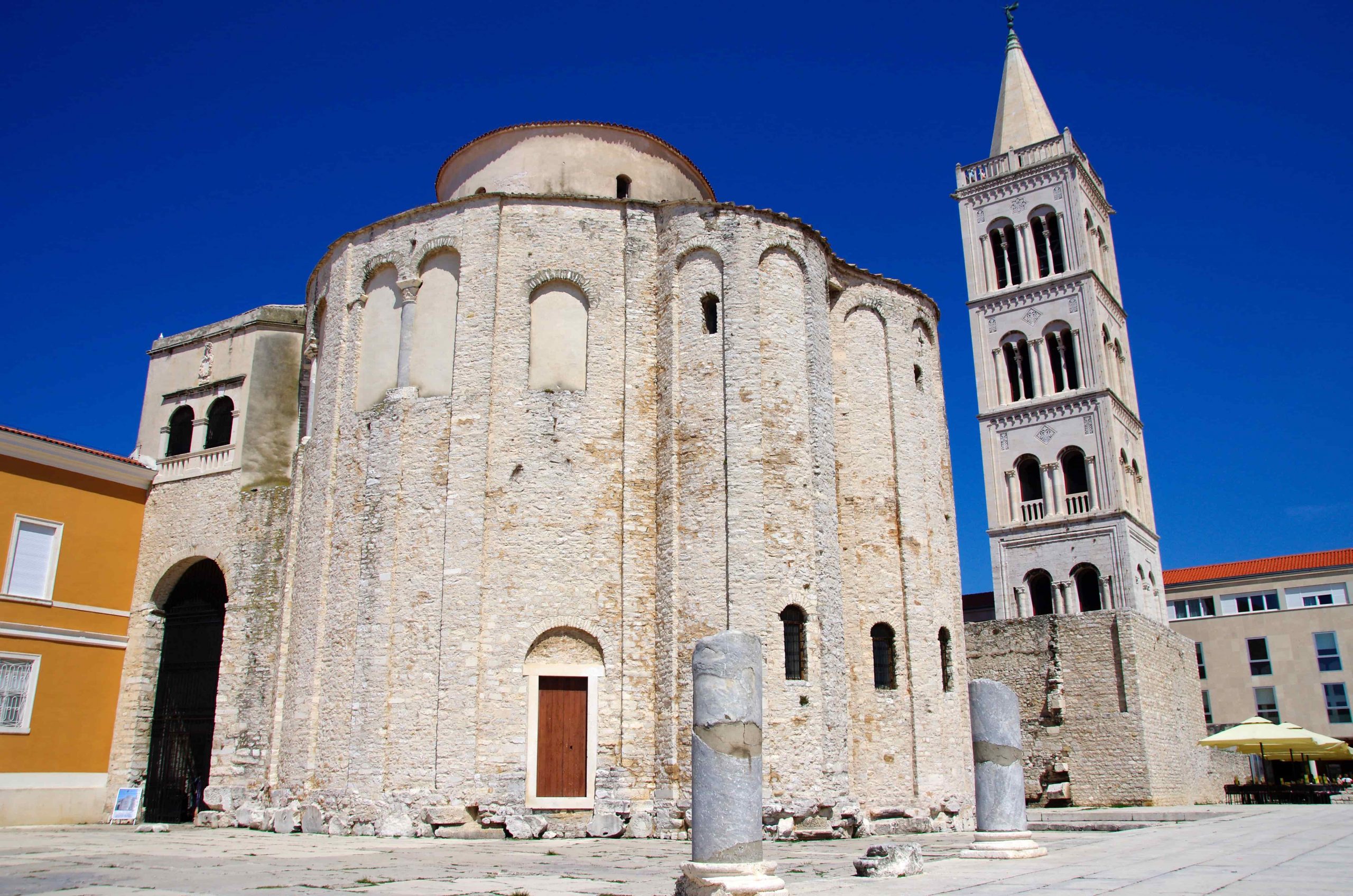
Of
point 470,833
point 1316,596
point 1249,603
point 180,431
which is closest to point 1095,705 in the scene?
point 470,833

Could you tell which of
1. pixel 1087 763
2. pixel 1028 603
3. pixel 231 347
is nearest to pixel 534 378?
pixel 231 347

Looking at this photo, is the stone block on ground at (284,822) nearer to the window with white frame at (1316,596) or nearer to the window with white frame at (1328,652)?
the window with white frame at (1328,652)

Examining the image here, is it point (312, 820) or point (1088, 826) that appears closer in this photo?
point (312, 820)

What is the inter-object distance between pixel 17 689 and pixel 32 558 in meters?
2.50

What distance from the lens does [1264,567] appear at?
176ft

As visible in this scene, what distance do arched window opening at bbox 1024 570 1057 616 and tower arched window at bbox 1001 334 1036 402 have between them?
7189 mm

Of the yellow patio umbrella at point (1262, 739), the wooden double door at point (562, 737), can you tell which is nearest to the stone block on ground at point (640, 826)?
the wooden double door at point (562, 737)

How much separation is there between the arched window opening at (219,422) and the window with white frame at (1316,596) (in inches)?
1950

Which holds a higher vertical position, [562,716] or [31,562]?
[31,562]

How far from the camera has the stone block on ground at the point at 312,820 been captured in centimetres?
1759

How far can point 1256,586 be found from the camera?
53.2 m

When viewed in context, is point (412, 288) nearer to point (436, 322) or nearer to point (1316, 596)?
point (436, 322)

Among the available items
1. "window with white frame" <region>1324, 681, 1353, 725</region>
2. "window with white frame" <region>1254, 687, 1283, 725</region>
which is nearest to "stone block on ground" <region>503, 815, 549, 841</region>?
"window with white frame" <region>1254, 687, 1283, 725</region>

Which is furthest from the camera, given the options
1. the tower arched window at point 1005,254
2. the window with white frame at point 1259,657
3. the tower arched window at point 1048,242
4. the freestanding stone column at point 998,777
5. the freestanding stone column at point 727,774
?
the window with white frame at point 1259,657
